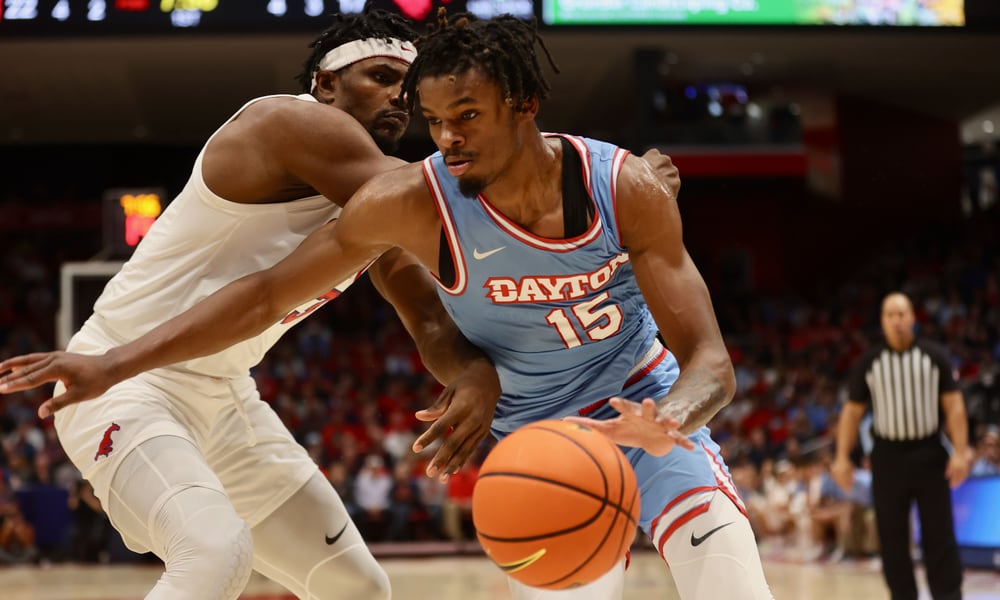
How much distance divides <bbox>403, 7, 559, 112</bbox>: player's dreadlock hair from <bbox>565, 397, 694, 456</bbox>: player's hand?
87cm

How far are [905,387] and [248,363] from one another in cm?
448

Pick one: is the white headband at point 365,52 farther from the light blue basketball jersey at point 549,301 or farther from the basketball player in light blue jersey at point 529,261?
the light blue basketball jersey at point 549,301

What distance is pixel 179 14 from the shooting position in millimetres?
12805

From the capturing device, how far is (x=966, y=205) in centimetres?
2134

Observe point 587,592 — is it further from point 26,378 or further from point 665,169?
point 26,378

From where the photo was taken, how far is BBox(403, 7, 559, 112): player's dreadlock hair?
2.88 meters

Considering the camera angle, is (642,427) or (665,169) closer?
(642,427)

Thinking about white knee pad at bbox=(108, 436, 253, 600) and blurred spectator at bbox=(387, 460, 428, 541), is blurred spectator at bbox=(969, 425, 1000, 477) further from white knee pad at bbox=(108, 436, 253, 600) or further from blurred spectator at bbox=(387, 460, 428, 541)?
white knee pad at bbox=(108, 436, 253, 600)

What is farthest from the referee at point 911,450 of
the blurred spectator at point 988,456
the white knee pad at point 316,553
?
the white knee pad at point 316,553

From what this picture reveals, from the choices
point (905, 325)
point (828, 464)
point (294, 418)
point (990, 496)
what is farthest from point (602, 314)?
point (294, 418)

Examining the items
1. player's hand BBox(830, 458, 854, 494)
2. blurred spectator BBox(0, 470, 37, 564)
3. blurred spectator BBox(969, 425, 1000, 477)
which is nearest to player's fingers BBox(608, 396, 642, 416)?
player's hand BBox(830, 458, 854, 494)

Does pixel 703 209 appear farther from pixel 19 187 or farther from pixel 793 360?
pixel 19 187

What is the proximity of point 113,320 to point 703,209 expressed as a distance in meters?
19.1

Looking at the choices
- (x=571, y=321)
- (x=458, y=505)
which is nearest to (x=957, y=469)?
(x=571, y=321)
